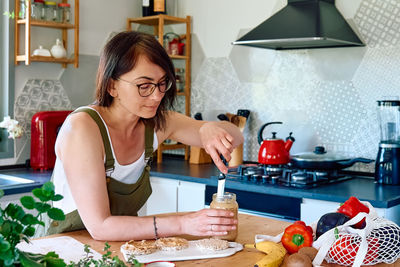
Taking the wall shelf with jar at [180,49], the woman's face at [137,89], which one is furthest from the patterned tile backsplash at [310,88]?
the woman's face at [137,89]

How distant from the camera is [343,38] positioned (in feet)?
9.82

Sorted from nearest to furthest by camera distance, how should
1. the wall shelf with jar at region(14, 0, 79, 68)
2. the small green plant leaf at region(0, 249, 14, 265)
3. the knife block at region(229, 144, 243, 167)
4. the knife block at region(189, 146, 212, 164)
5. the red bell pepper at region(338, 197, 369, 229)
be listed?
the small green plant leaf at region(0, 249, 14, 265) → the red bell pepper at region(338, 197, 369, 229) → the wall shelf with jar at region(14, 0, 79, 68) → the knife block at region(229, 144, 243, 167) → the knife block at region(189, 146, 212, 164)

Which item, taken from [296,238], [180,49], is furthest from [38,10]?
[296,238]

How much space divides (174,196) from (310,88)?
1.14m

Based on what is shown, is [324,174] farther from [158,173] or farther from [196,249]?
[196,249]

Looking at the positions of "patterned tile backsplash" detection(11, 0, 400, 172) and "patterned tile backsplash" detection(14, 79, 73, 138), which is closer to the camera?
"patterned tile backsplash" detection(11, 0, 400, 172)

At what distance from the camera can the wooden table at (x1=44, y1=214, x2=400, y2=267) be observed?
140 centimetres

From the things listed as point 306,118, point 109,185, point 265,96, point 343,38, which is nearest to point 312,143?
point 306,118

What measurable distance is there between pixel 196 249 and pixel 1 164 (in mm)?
2249

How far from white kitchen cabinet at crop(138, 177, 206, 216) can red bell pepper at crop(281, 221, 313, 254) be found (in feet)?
5.43

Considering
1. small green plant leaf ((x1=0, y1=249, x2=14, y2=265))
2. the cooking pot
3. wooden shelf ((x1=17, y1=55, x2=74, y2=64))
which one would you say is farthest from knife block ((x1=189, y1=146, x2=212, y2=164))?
small green plant leaf ((x1=0, y1=249, x2=14, y2=265))

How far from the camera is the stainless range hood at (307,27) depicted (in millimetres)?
2936

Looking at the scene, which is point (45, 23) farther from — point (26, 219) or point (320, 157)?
point (26, 219)

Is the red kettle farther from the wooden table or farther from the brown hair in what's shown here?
the brown hair
